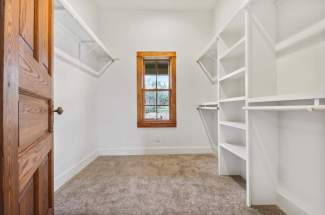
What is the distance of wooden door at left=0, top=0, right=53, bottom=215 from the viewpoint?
2.03 ft

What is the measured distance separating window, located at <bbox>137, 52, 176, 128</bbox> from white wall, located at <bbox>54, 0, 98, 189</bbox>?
863 millimetres

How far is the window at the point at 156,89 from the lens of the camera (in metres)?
3.92

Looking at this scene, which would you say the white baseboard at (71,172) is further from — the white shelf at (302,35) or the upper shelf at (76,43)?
the white shelf at (302,35)

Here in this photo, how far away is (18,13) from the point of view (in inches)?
29.0

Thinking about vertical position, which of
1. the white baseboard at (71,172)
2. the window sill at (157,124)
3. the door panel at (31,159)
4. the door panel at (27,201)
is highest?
the door panel at (31,159)

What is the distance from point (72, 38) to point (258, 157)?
2.54 metres

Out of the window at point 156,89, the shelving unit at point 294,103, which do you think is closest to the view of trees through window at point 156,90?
the window at point 156,89

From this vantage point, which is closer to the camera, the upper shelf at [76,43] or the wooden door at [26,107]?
the wooden door at [26,107]

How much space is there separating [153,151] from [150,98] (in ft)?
3.27

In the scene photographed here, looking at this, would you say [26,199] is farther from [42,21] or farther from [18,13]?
[42,21]

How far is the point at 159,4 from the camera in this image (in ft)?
12.2

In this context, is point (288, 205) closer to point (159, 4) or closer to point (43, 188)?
point (43, 188)

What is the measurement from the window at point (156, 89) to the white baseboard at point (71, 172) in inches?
42.0

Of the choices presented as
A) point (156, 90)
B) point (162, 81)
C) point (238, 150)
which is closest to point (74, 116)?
point (156, 90)
